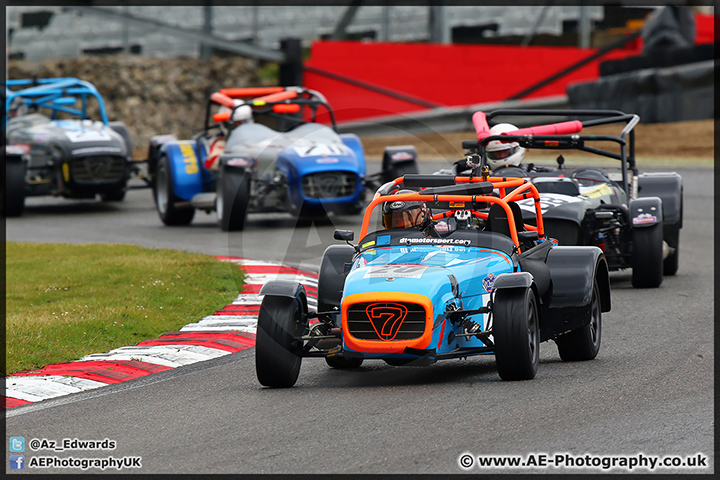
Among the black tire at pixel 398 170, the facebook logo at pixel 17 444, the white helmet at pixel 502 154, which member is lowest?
the facebook logo at pixel 17 444

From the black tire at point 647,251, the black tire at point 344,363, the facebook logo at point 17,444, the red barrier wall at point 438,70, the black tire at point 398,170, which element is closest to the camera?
the facebook logo at point 17,444

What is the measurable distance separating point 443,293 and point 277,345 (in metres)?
1.08

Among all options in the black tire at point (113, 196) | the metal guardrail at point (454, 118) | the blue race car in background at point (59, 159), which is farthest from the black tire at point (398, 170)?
the metal guardrail at point (454, 118)

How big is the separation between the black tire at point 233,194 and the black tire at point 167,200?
1.33 metres

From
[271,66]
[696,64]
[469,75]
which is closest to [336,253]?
[696,64]

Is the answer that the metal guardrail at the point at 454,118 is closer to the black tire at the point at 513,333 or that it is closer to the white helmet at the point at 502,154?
the white helmet at the point at 502,154

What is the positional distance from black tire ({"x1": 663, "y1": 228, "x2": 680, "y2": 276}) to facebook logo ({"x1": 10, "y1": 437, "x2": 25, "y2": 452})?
25.2ft

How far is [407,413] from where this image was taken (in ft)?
18.8

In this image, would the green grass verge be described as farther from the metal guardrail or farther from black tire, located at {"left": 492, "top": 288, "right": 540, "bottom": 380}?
the metal guardrail

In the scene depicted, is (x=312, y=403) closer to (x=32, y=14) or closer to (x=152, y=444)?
(x=152, y=444)

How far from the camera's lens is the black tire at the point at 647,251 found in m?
10.3

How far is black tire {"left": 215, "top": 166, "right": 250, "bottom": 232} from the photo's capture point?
14414 millimetres

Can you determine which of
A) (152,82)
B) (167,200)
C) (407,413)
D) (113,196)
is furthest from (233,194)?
(152,82)

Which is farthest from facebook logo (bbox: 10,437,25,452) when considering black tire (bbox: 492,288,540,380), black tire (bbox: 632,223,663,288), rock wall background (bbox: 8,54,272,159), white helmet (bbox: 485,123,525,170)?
rock wall background (bbox: 8,54,272,159)
